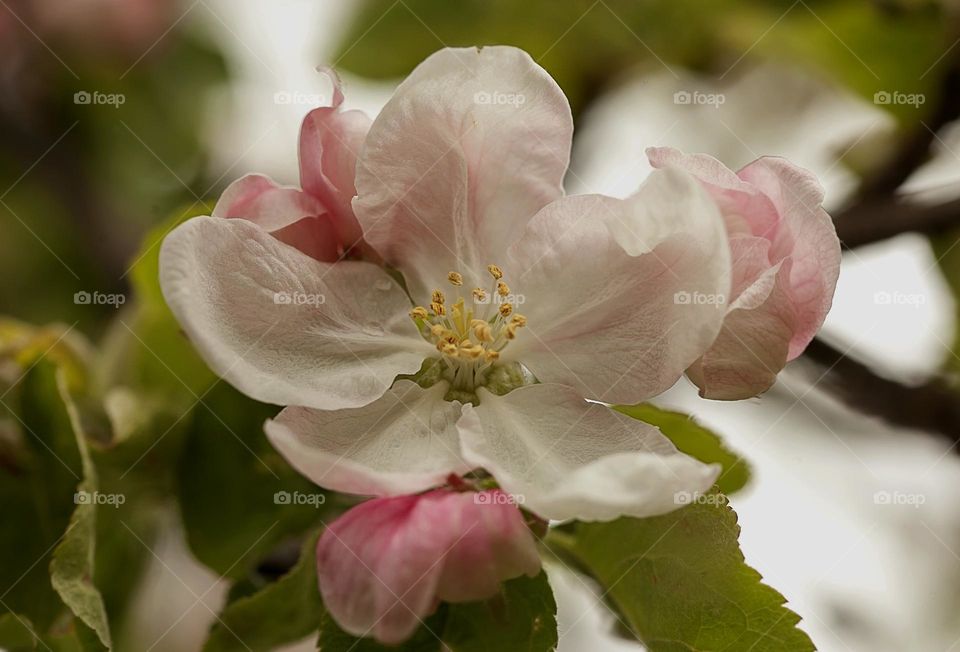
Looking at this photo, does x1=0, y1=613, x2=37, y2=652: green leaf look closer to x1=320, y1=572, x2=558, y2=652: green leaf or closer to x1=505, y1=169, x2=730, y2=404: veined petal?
x1=320, y1=572, x2=558, y2=652: green leaf

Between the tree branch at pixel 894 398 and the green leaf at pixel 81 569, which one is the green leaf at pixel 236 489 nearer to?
the green leaf at pixel 81 569

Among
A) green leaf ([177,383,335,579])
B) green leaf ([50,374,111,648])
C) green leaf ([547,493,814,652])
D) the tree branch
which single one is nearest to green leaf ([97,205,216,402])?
green leaf ([177,383,335,579])

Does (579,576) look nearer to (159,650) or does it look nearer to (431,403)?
(431,403)

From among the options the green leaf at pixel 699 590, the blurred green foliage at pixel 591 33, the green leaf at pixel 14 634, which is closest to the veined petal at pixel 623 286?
the green leaf at pixel 699 590

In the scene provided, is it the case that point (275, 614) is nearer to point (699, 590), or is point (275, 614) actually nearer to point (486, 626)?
point (486, 626)

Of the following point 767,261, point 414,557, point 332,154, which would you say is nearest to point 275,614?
point 414,557
